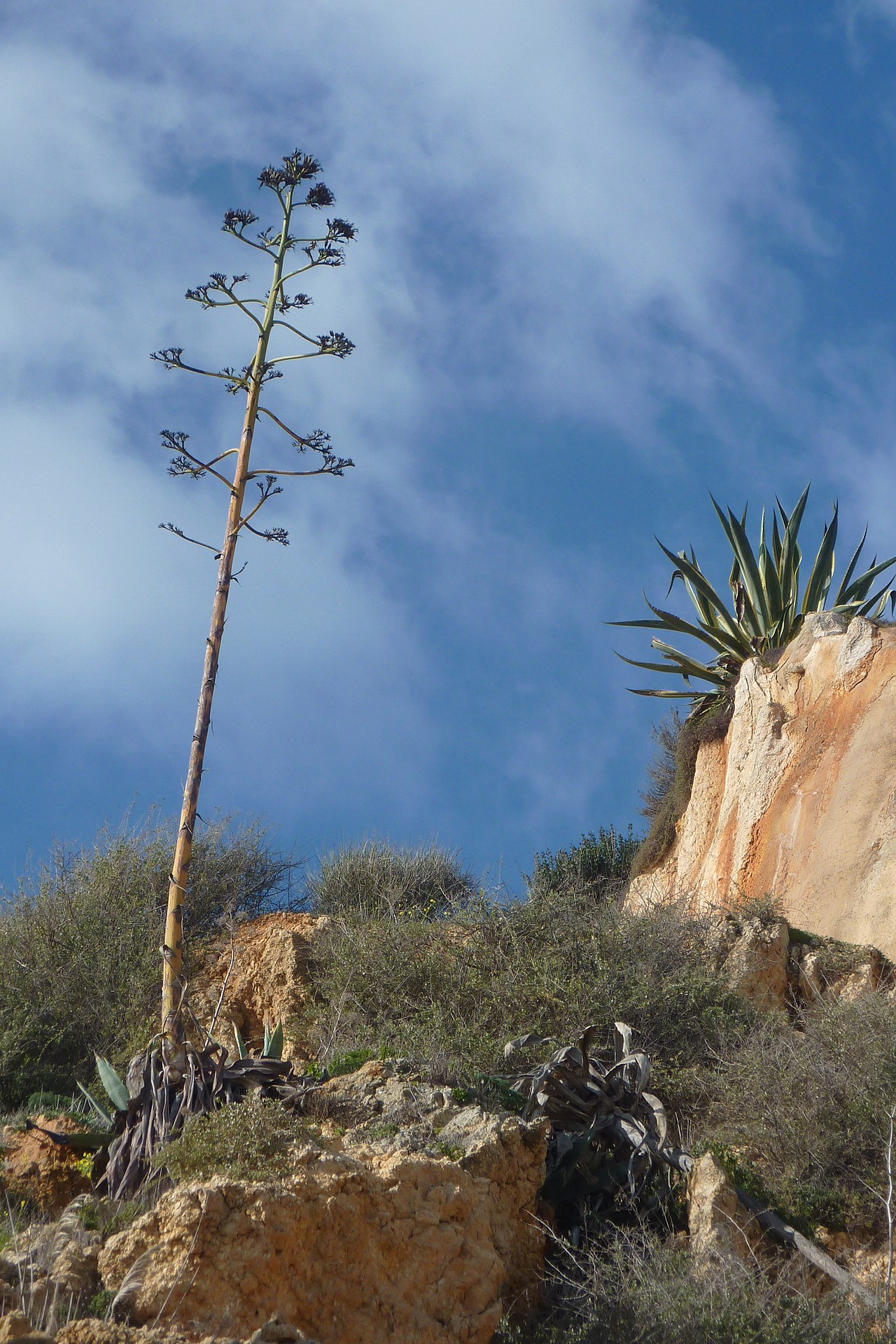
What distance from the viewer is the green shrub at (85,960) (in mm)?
11055

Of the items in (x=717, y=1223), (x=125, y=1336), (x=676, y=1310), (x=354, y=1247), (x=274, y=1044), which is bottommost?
(x=676, y=1310)

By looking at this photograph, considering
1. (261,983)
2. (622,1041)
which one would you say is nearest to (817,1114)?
(622,1041)

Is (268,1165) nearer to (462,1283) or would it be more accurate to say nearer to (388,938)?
(462,1283)

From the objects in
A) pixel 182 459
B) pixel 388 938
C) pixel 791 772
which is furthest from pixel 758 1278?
pixel 791 772

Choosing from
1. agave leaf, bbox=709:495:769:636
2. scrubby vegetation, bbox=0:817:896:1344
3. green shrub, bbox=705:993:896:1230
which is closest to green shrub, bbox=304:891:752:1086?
scrubby vegetation, bbox=0:817:896:1344

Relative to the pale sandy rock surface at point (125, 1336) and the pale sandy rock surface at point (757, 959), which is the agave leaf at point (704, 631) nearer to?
the pale sandy rock surface at point (757, 959)

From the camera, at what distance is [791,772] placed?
15492mm

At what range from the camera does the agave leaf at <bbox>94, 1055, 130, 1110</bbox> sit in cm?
724

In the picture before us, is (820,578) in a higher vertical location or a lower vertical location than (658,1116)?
higher

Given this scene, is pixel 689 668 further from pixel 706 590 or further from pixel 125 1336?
pixel 125 1336

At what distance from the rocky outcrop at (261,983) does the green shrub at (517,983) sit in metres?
0.30

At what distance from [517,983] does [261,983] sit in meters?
3.42

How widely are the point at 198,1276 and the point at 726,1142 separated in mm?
4893

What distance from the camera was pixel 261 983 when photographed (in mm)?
12102
